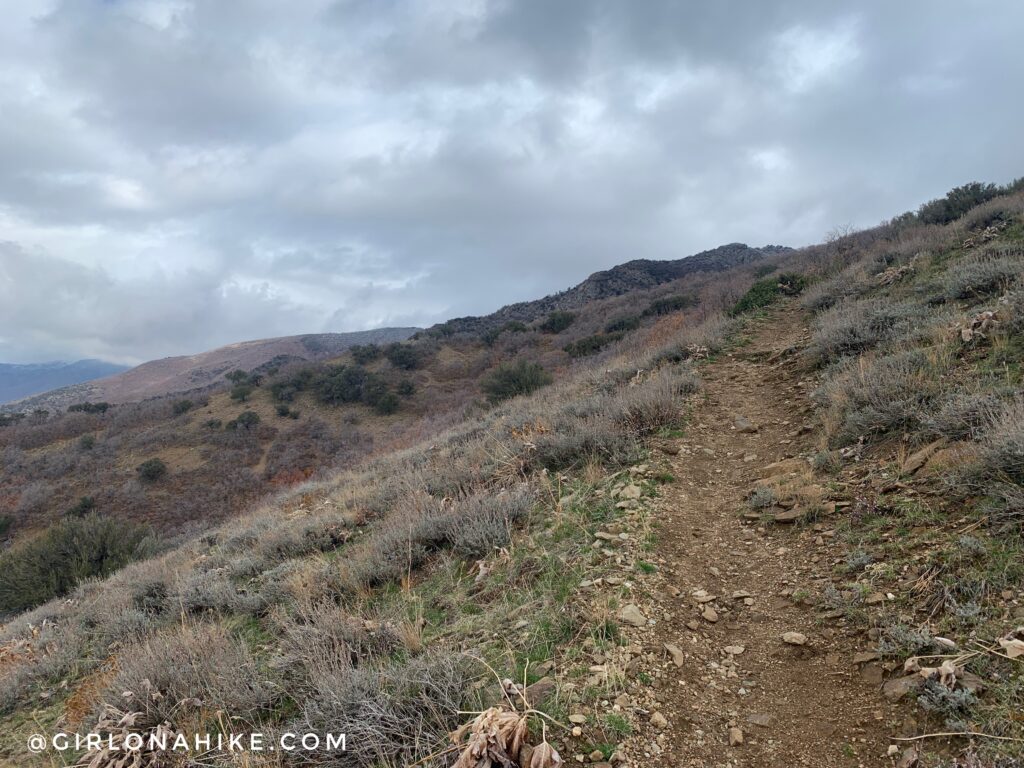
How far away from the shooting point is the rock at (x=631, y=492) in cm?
483

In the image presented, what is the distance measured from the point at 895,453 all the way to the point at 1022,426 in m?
1.19

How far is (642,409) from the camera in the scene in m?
6.61

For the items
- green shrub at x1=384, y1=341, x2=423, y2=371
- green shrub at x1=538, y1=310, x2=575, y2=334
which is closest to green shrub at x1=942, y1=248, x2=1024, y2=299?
green shrub at x1=538, y1=310, x2=575, y2=334

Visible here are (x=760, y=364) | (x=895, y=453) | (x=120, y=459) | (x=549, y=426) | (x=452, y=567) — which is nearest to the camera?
(x=895, y=453)

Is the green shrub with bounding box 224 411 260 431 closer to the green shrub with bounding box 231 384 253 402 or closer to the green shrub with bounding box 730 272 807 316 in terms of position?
the green shrub with bounding box 231 384 253 402

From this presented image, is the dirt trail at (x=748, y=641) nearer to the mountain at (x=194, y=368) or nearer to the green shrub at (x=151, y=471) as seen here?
the green shrub at (x=151, y=471)

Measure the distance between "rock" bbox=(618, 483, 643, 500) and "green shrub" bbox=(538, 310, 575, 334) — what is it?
2635 cm

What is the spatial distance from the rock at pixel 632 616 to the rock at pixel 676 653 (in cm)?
20

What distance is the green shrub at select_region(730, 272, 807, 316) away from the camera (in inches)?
551

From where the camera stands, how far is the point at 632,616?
3.22 meters

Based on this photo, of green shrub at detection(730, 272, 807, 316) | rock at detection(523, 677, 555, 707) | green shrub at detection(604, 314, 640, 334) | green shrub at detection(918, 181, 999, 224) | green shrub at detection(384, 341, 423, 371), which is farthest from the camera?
green shrub at detection(384, 341, 423, 371)

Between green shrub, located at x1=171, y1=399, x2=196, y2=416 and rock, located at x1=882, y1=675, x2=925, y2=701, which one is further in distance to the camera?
green shrub, located at x1=171, y1=399, x2=196, y2=416

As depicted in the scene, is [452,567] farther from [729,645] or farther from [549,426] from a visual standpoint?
[549,426]

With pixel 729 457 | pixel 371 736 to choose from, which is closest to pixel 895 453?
pixel 729 457
